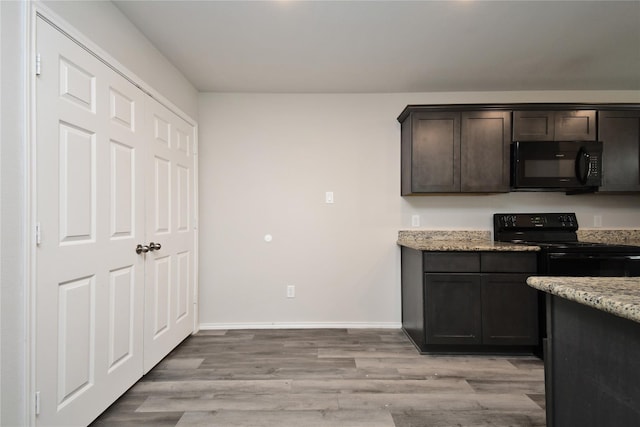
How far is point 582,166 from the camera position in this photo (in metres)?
2.70

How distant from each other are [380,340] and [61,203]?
8.31 feet

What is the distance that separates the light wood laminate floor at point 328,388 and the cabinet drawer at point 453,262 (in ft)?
2.30

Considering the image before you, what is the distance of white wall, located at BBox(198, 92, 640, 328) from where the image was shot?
317 cm

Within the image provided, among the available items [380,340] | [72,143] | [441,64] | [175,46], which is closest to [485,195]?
[441,64]

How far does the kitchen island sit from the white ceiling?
5.77 feet

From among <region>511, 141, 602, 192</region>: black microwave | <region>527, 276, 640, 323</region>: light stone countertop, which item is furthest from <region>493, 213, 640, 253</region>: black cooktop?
<region>527, 276, 640, 323</region>: light stone countertop

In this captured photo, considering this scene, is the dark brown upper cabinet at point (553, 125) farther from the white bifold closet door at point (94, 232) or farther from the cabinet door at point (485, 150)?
the white bifold closet door at point (94, 232)

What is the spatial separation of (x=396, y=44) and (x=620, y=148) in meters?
2.24

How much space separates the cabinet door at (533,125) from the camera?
277 cm

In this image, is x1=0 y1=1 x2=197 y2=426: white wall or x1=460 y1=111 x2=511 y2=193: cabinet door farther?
x1=460 y1=111 x2=511 y2=193: cabinet door

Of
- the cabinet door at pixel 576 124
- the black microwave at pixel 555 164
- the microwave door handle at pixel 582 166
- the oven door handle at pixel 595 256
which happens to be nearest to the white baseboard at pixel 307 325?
the oven door handle at pixel 595 256

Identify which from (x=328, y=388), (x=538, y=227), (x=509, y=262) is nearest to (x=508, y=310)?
(x=509, y=262)

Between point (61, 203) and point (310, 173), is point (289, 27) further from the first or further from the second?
point (61, 203)

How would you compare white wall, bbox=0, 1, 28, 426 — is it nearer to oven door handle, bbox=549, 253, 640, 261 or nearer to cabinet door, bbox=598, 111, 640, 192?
oven door handle, bbox=549, 253, 640, 261
